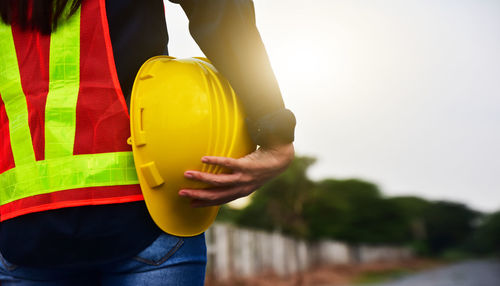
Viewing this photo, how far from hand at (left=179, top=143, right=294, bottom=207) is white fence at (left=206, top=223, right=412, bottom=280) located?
12996 mm

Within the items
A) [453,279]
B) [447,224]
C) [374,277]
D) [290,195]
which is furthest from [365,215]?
[447,224]

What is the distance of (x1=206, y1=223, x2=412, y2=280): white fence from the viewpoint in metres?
14.5

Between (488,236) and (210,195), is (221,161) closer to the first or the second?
(210,195)

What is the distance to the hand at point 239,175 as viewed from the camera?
1.18 metres

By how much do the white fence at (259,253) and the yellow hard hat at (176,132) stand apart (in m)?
13.0

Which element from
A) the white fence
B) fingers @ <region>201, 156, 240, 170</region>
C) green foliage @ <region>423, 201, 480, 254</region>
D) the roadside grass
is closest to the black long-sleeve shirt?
fingers @ <region>201, 156, 240, 170</region>

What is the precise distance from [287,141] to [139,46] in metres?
0.48

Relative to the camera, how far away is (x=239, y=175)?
1224mm

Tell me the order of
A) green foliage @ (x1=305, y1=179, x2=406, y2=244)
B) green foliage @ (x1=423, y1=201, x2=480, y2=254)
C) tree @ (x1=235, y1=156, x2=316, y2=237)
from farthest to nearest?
green foliage @ (x1=423, y1=201, x2=480, y2=254) → green foliage @ (x1=305, y1=179, x2=406, y2=244) → tree @ (x1=235, y1=156, x2=316, y2=237)

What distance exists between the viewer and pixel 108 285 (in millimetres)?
1279

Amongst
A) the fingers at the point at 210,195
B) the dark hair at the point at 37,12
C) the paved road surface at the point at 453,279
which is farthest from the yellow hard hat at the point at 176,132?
the paved road surface at the point at 453,279

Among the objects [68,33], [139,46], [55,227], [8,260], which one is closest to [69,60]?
[68,33]

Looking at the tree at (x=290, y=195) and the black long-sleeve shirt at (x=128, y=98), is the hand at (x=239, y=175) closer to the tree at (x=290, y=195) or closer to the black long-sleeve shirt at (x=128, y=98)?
the black long-sleeve shirt at (x=128, y=98)

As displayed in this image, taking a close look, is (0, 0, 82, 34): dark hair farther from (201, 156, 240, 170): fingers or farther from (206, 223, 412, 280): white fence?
(206, 223, 412, 280): white fence
